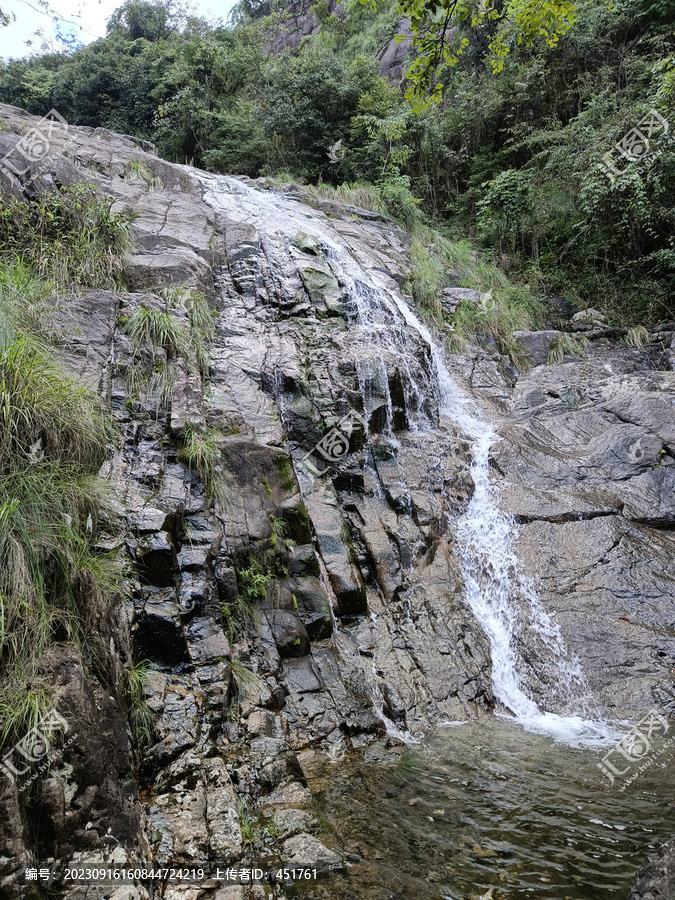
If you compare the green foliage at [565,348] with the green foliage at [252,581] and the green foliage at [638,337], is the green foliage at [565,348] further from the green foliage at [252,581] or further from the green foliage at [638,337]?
the green foliage at [252,581]

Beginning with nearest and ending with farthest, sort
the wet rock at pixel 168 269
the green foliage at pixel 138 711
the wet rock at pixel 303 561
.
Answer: the green foliage at pixel 138 711 → the wet rock at pixel 303 561 → the wet rock at pixel 168 269

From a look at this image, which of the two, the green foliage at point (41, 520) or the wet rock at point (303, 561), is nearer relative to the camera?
the green foliage at point (41, 520)

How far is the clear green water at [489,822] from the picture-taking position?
280 centimetres

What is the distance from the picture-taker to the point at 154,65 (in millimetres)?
18016

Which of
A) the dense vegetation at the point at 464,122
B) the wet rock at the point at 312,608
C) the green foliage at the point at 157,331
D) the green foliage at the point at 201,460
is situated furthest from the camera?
the dense vegetation at the point at 464,122

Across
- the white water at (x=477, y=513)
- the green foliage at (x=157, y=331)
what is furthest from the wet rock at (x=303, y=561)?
the green foliage at (x=157, y=331)

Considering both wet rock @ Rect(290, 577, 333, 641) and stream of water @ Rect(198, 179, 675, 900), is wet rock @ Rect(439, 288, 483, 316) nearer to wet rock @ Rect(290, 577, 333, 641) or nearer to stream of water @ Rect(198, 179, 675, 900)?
stream of water @ Rect(198, 179, 675, 900)

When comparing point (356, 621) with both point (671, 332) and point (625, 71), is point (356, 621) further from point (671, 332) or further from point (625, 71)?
point (625, 71)

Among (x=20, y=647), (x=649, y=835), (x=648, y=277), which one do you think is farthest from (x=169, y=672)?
(x=648, y=277)

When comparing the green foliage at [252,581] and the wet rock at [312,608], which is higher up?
the green foliage at [252,581]

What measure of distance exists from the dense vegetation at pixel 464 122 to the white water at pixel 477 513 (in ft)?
14.5

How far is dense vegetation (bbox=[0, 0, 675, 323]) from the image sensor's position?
11.1m

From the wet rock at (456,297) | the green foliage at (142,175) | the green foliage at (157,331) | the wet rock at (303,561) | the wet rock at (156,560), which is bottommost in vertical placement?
the wet rock at (303,561)

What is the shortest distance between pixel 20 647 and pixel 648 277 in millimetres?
12861
